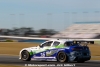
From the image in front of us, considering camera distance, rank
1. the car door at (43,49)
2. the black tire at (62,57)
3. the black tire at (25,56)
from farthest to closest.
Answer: the black tire at (25,56) < the car door at (43,49) < the black tire at (62,57)

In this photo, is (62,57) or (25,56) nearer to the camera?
(62,57)

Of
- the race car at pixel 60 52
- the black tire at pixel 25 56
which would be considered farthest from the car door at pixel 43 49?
the black tire at pixel 25 56

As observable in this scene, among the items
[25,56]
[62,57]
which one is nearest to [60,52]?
[62,57]

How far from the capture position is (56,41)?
1698 cm

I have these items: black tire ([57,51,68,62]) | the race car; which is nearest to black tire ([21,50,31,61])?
the race car

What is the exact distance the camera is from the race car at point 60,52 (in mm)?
15961

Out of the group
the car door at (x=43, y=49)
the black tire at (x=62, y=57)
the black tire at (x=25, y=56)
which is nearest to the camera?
the black tire at (x=62, y=57)

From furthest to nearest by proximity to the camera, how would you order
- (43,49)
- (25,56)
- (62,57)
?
1. (25,56)
2. (43,49)
3. (62,57)

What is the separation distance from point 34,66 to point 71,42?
3525 millimetres

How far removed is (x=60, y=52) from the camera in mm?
16203

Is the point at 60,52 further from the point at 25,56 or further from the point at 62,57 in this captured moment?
the point at 25,56

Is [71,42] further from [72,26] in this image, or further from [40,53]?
[72,26]

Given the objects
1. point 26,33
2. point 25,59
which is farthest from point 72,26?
point 25,59

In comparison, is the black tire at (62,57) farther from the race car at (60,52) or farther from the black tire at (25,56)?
the black tire at (25,56)
